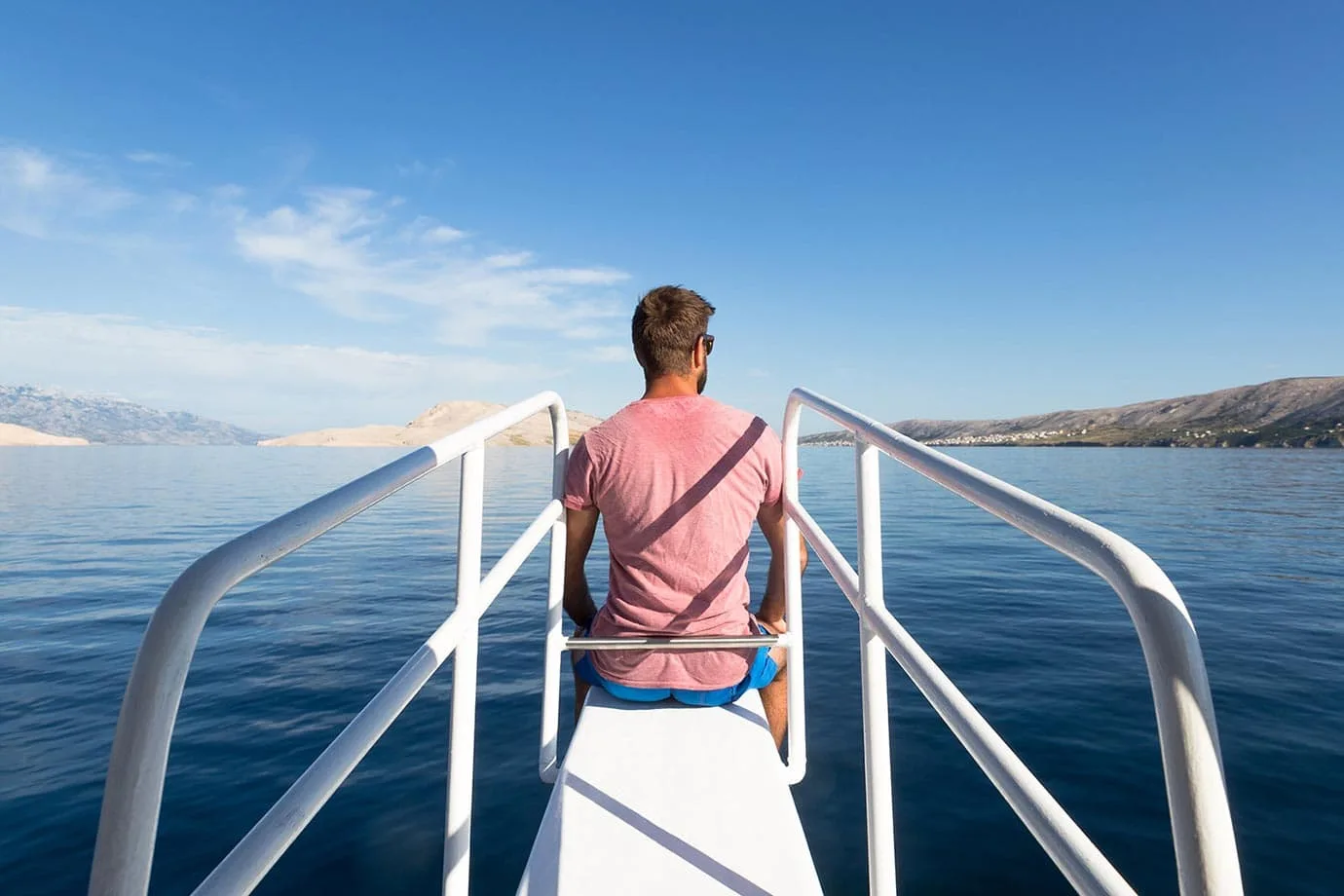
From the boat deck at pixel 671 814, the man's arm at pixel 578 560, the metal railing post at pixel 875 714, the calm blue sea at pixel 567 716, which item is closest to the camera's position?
the boat deck at pixel 671 814

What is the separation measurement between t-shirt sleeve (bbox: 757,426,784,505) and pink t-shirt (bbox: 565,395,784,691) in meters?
0.02

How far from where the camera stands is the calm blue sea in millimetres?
3592

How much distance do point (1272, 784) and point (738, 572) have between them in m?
4.22

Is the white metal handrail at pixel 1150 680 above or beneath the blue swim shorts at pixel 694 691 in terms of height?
above

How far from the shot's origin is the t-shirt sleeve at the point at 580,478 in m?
2.67

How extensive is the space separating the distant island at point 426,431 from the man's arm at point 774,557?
435ft

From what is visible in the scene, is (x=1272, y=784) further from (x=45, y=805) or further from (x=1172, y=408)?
(x=1172, y=408)

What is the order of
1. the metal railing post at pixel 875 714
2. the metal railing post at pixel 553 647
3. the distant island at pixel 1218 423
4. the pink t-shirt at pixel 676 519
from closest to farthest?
the metal railing post at pixel 875 714 → the pink t-shirt at pixel 676 519 → the metal railing post at pixel 553 647 → the distant island at pixel 1218 423

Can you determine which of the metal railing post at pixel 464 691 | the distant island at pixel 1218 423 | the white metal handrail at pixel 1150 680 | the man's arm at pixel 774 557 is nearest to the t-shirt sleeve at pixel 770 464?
the man's arm at pixel 774 557

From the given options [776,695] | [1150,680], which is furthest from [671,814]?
[1150,680]

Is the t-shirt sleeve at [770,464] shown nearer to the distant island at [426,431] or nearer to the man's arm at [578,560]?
the man's arm at [578,560]

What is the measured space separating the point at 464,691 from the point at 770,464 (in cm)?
148

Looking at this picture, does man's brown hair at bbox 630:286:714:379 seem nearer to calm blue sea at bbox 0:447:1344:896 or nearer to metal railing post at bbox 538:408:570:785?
metal railing post at bbox 538:408:570:785

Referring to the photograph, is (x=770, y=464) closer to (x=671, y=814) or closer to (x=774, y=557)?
(x=774, y=557)
